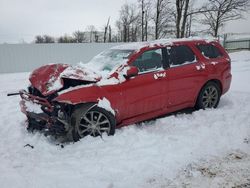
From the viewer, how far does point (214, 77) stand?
6.25 m

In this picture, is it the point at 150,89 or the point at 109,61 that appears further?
the point at 109,61

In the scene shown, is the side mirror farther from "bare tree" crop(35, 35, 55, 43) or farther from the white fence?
"bare tree" crop(35, 35, 55, 43)

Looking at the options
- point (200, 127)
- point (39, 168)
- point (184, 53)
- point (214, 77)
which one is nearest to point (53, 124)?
point (39, 168)

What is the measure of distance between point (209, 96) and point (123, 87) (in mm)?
2427

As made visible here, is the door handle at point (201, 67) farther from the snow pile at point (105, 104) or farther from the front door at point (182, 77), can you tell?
the snow pile at point (105, 104)

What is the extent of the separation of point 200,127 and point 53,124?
2.64 metres

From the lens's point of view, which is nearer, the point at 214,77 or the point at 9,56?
the point at 214,77

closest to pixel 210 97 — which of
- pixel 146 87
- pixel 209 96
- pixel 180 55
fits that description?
pixel 209 96

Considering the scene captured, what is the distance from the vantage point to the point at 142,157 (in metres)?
4.09

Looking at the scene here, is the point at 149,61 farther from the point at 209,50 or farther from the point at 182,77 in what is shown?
the point at 209,50

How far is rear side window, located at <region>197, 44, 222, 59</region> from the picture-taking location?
245 inches

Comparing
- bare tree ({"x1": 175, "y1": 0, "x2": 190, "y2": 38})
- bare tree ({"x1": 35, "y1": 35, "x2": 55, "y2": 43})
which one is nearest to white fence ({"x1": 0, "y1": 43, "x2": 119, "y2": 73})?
bare tree ({"x1": 175, "y1": 0, "x2": 190, "y2": 38})

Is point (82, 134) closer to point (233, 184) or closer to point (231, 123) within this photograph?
point (233, 184)

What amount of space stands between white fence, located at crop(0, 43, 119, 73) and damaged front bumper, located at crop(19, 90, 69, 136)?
12836 millimetres
